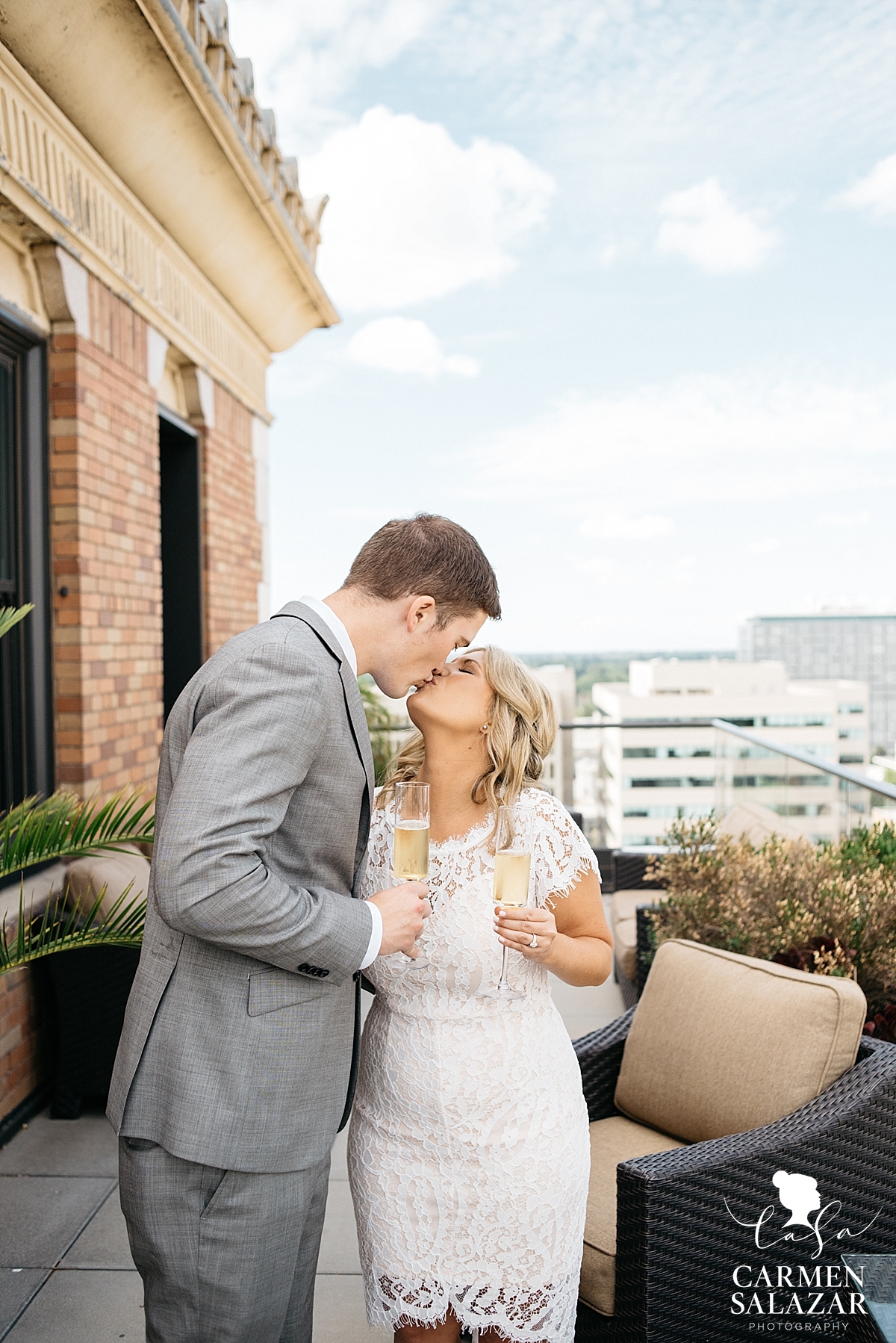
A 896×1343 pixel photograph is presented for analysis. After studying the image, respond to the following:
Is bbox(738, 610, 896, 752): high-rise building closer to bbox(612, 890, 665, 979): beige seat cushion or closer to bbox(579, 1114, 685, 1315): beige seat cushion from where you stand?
bbox(612, 890, 665, 979): beige seat cushion

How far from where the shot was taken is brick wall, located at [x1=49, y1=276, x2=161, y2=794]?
165 inches

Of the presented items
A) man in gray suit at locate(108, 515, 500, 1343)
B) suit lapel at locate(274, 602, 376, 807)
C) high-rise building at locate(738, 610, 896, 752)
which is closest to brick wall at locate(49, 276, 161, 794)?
man in gray suit at locate(108, 515, 500, 1343)

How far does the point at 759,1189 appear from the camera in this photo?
205cm

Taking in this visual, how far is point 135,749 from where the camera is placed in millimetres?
4941

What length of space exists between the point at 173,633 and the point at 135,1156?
5.14 metres

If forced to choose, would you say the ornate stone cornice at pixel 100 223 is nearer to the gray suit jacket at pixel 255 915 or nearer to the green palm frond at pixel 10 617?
the green palm frond at pixel 10 617

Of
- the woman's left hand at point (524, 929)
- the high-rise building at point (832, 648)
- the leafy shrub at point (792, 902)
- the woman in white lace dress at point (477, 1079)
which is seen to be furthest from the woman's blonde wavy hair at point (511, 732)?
the high-rise building at point (832, 648)

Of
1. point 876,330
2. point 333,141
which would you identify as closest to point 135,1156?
point 333,141

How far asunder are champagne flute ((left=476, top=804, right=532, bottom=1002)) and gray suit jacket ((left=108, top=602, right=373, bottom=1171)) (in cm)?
29

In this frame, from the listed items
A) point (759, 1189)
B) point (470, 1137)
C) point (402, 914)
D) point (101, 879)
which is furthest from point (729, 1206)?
point (101, 879)

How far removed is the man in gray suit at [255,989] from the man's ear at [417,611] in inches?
3.0

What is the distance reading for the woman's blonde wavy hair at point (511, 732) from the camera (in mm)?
1971

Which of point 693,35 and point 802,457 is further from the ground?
point 802,457

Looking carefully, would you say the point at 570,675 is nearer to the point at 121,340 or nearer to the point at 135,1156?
the point at 121,340
